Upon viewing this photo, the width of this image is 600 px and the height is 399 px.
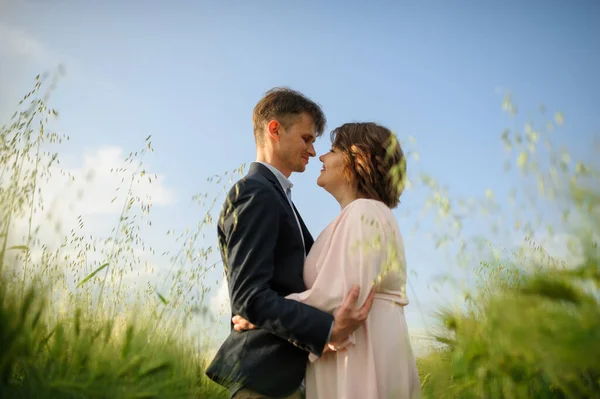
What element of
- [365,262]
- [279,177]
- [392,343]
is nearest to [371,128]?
[279,177]

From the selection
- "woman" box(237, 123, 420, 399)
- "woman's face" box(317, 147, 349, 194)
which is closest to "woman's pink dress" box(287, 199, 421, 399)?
"woman" box(237, 123, 420, 399)

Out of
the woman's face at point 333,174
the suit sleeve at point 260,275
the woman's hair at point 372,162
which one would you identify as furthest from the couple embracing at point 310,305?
Answer: the woman's face at point 333,174

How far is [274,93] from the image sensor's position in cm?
374

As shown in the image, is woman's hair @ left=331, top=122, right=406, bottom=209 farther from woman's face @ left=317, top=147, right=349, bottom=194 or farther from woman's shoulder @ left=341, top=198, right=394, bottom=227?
woman's shoulder @ left=341, top=198, right=394, bottom=227

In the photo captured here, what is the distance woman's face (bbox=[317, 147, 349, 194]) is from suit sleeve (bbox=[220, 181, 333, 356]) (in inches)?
19.2

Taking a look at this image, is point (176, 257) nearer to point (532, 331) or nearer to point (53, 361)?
point (53, 361)

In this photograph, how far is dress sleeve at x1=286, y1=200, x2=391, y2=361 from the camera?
8.63 feet

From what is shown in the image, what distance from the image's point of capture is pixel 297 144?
351cm

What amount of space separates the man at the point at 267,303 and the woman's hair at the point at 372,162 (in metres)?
0.42

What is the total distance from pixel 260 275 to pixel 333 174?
86cm

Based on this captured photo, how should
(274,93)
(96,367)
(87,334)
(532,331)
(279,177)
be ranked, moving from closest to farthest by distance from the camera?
1. (532,331)
2. (96,367)
3. (87,334)
4. (279,177)
5. (274,93)

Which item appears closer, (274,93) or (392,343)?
(392,343)

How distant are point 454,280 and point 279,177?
141 centimetres

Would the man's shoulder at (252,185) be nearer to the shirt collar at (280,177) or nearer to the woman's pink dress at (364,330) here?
the shirt collar at (280,177)
